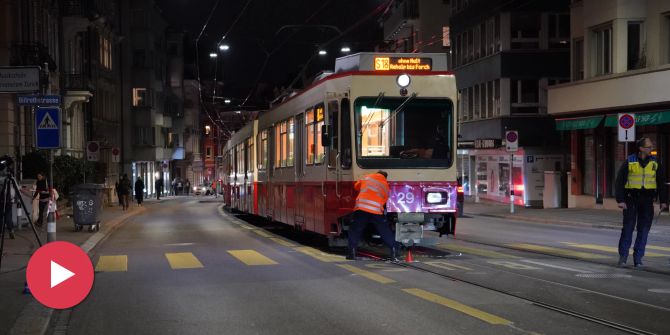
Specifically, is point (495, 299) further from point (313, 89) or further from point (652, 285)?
point (313, 89)

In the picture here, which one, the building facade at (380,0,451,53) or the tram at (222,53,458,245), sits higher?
the building facade at (380,0,451,53)

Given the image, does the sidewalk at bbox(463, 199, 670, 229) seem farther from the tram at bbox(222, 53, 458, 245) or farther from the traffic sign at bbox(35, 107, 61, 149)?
the traffic sign at bbox(35, 107, 61, 149)

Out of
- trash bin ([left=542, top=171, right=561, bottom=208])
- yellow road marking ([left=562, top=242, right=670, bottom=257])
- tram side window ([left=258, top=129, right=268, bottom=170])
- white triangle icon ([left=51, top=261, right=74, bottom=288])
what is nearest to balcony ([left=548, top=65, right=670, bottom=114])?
trash bin ([left=542, top=171, right=561, bottom=208])

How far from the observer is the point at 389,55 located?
15.0 m

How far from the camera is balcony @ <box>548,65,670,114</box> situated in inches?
1120

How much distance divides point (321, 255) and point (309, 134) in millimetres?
2615

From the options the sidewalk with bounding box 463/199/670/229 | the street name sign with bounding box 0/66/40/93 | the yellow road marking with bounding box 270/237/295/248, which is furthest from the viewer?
the sidewalk with bounding box 463/199/670/229

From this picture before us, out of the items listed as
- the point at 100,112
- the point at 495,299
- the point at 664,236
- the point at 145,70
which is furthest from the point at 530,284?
the point at 145,70

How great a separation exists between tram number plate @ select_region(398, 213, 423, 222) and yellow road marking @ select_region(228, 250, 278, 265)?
2.29 m

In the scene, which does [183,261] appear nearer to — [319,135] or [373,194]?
[319,135]

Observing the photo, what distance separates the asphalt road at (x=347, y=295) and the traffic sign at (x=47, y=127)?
2213mm

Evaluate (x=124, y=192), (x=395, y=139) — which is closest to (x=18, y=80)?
(x=395, y=139)

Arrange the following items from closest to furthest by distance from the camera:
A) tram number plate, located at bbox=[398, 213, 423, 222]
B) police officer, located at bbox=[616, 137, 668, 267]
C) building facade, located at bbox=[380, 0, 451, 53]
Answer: police officer, located at bbox=[616, 137, 668, 267] < tram number plate, located at bbox=[398, 213, 423, 222] < building facade, located at bbox=[380, 0, 451, 53]

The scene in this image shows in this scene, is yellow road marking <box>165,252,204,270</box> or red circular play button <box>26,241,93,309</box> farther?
yellow road marking <box>165,252,204,270</box>
